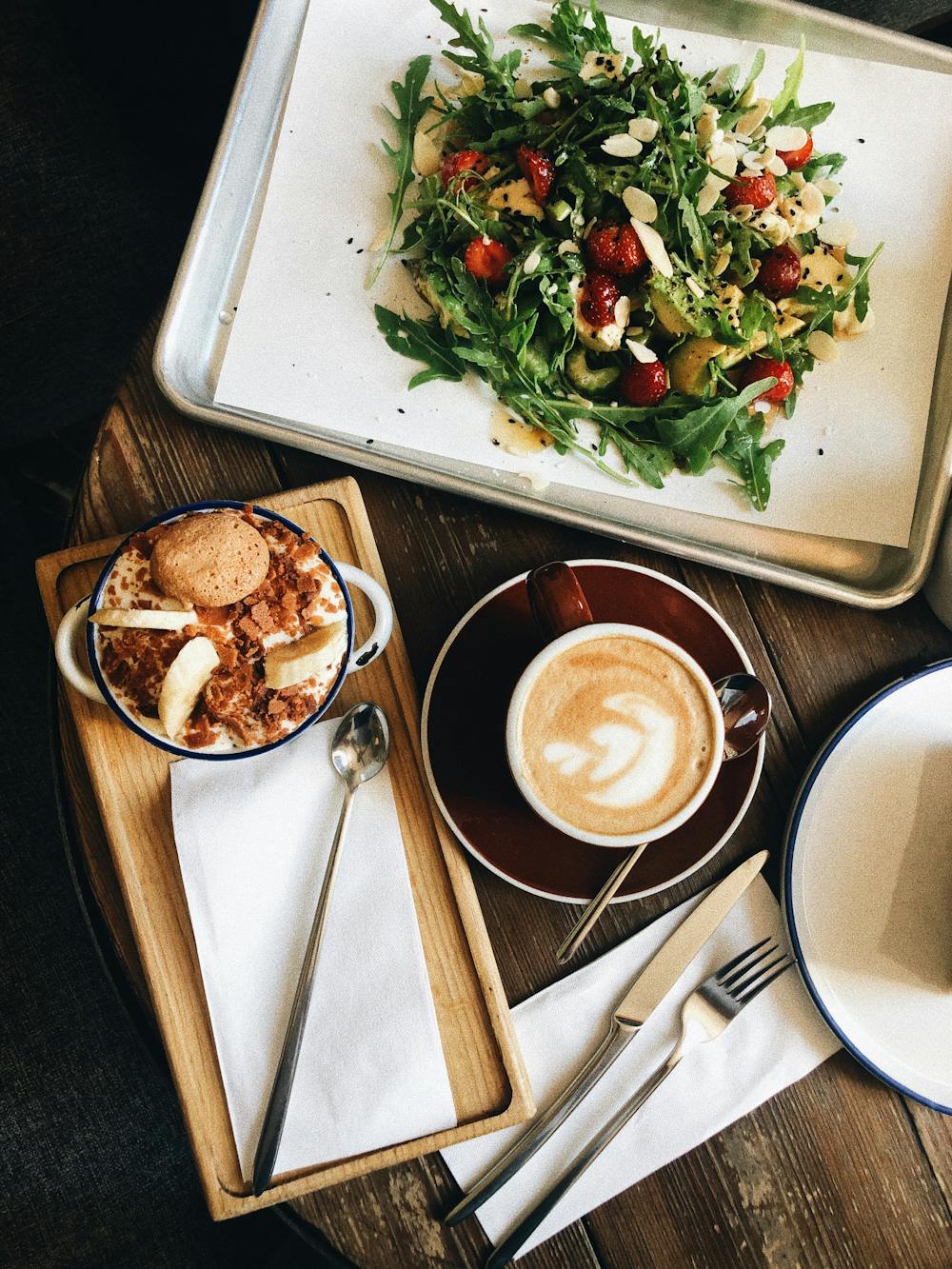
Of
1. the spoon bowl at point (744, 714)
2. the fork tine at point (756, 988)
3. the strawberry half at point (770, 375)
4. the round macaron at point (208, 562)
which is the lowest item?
the fork tine at point (756, 988)

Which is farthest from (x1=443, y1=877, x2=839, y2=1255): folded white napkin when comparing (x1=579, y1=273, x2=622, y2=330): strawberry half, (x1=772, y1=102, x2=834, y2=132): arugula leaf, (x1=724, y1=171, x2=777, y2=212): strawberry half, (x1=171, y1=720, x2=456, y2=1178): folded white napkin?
(x1=772, y1=102, x2=834, y2=132): arugula leaf

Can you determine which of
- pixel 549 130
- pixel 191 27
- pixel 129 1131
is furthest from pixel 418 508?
pixel 129 1131

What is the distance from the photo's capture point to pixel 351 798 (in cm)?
92

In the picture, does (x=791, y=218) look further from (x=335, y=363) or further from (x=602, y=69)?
(x=335, y=363)

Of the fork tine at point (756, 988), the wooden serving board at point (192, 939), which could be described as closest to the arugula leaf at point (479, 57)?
the wooden serving board at point (192, 939)

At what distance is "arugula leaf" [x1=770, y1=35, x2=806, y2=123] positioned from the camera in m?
1.01

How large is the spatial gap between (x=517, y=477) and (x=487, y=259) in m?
0.23

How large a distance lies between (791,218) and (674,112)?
17 cm

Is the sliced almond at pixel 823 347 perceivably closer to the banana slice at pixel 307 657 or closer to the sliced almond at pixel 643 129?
the sliced almond at pixel 643 129

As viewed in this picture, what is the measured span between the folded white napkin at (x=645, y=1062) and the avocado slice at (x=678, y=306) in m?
0.61

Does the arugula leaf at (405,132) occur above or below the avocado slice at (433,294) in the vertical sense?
above

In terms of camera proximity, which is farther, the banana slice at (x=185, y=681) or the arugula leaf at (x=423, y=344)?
the arugula leaf at (x=423, y=344)

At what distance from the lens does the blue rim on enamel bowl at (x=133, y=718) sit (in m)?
0.80

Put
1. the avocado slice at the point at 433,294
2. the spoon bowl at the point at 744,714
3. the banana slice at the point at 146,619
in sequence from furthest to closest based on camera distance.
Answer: the avocado slice at the point at 433,294 < the spoon bowl at the point at 744,714 < the banana slice at the point at 146,619
